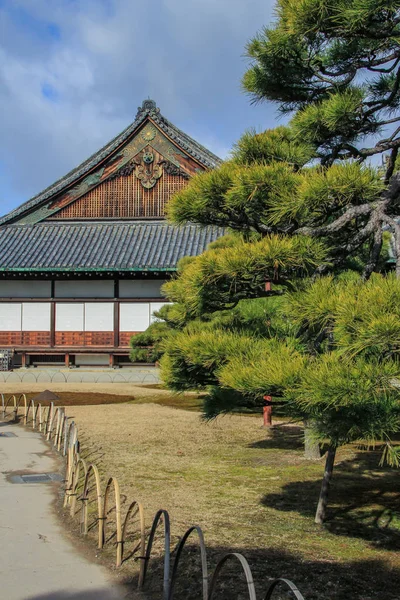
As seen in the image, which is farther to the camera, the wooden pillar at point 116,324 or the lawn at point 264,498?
the wooden pillar at point 116,324

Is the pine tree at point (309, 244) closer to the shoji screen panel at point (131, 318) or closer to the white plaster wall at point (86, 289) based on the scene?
the shoji screen panel at point (131, 318)

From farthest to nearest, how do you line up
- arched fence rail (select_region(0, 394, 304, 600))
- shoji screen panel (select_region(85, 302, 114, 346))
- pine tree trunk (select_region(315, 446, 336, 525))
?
shoji screen panel (select_region(85, 302, 114, 346)), pine tree trunk (select_region(315, 446, 336, 525)), arched fence rail (select_region(0, 394, 304, 600))

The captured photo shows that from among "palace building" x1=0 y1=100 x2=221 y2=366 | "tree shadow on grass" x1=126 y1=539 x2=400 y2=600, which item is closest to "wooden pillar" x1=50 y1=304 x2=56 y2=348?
"palace building" x1=0 y1=100 x2=221 y2=366

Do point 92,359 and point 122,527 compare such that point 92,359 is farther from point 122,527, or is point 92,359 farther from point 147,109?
point 122,527

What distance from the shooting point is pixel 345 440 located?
430 cm

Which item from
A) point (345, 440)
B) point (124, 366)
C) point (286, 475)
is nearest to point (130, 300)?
point (124, 366)

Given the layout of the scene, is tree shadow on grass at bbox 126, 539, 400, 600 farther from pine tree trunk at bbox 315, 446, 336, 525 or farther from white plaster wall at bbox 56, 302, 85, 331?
white plaster wall at bbox 56, 302, 85, 331

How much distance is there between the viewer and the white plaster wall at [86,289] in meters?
24.5

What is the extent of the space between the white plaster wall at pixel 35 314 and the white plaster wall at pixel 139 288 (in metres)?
3.11

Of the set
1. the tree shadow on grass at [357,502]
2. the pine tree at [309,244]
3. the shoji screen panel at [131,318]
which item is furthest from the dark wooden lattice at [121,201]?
the pine tree at [309,244]

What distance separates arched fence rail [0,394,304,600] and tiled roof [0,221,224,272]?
12.1 m

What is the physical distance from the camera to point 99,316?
2434cm

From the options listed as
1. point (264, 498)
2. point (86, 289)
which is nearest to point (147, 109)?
point (86, 289)

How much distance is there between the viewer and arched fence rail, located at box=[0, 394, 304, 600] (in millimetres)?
3721
